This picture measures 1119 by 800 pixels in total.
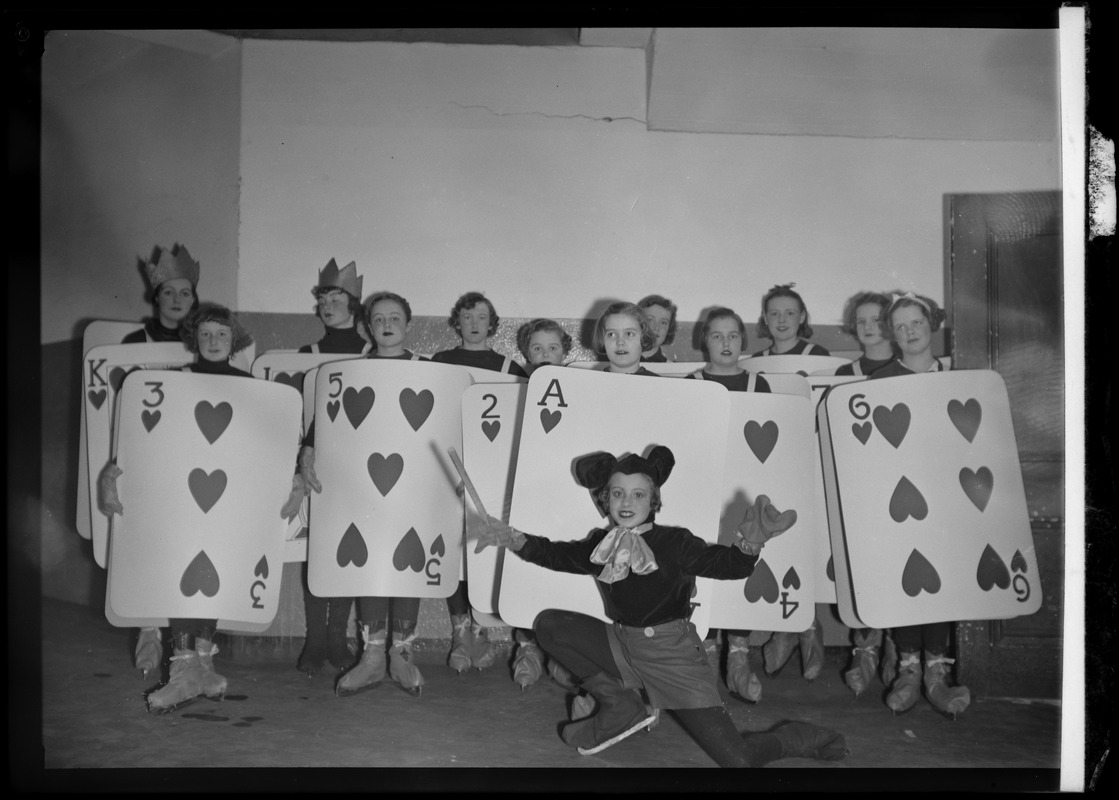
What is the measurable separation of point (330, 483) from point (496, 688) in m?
0.91

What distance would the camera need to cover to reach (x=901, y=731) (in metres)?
2.97

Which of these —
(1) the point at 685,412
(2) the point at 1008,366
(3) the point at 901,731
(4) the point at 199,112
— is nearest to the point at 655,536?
(1) the point at 685,412

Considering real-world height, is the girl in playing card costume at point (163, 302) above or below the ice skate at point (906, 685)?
above

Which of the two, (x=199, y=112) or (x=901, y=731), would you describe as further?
(x=199, y=112)

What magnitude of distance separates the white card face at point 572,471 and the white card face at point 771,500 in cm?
9

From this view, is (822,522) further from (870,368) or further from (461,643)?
(461,643)

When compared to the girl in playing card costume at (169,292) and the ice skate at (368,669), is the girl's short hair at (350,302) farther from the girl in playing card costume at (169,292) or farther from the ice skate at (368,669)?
the ice skate at (368,669)

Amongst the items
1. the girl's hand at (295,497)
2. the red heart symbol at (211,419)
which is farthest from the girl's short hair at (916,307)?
the red heart symbol at (211,419)

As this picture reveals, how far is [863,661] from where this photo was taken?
322cm

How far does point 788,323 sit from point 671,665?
4.26 feet

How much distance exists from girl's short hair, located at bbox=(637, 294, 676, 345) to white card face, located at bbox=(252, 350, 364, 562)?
3.37 feet

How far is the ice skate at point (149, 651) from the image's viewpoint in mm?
3184

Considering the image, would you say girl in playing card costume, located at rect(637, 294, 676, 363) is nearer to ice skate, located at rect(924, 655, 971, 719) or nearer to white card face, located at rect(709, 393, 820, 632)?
white card face, located at rect(709, 393, 820, 632)
